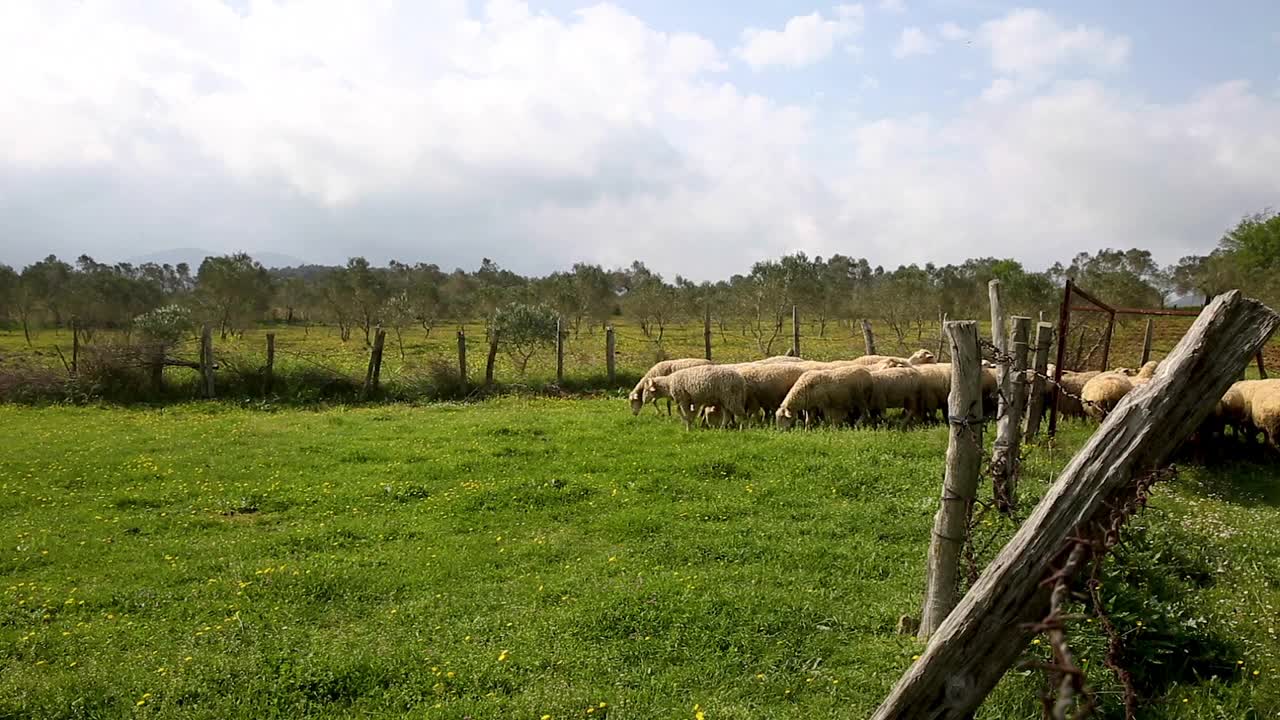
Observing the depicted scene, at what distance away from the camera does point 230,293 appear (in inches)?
2411

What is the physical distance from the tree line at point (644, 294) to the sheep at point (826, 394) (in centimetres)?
2932

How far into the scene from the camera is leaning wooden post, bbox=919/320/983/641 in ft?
18.4

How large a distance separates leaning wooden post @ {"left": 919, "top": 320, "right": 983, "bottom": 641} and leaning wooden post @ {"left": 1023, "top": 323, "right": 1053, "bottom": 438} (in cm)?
587

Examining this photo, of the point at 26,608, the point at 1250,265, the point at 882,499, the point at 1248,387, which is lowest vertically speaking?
the point at 26,608

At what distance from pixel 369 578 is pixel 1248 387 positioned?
48.8 ft

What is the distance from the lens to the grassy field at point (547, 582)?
5566mm

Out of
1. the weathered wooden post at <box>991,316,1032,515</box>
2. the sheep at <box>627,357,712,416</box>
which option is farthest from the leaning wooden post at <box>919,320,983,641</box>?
the sheep at <box>627,357,712,416</box>

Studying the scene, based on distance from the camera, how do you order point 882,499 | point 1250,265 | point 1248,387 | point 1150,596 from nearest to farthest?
1. point 1150,596
2. point 882,499
3. point 1248,387
4. point 1250,265

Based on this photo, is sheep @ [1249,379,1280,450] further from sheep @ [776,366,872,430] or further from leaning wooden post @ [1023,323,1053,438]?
sheep @ [776,366,872,430]

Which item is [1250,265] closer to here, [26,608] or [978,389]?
[978,389]

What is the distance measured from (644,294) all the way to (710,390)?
146 ft

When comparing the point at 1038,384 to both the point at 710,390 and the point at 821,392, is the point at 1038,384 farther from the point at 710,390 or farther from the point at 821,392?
the point at 710,390

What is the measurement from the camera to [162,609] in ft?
23.9

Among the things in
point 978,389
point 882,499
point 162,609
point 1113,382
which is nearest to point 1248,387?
point 1113,382
